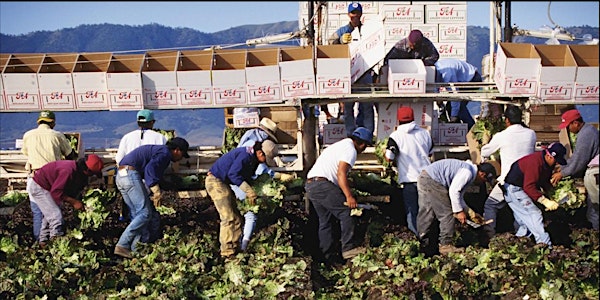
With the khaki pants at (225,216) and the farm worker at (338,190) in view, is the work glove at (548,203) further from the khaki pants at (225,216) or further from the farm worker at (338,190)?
the khaki pants at (225,216)

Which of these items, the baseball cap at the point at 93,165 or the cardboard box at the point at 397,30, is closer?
the baseball cap at the point at 93,165

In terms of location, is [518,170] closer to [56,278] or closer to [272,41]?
[56,278]

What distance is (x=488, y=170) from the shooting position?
718 centimetres

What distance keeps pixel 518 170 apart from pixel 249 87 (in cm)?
314

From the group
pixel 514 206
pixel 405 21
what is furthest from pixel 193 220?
pixel 405 21

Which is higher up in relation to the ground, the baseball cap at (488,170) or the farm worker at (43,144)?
the farm worker at (43,144)

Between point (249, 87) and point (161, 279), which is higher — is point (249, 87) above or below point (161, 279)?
above

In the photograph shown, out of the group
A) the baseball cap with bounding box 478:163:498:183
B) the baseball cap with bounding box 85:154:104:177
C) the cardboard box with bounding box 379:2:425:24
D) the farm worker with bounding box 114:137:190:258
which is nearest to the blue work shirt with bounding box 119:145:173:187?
the farm worker with bounding box 114:137:190:258

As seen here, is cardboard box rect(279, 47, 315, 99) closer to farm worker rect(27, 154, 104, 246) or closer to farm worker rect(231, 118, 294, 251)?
farm worker rect(231, 118, 294, 251)

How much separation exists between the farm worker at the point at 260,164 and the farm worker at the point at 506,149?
233 centimetres

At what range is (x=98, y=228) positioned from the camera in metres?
7.56

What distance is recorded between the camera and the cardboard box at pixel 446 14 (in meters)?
14.3

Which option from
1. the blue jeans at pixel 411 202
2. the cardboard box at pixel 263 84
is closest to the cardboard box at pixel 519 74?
the blue jeans at pixel 411 202

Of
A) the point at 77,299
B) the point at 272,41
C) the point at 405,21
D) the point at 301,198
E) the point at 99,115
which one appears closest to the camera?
the point at 77,299
